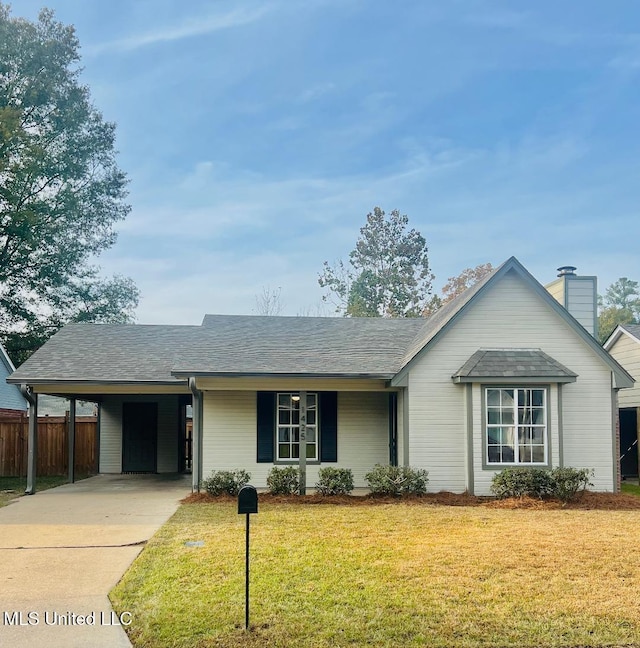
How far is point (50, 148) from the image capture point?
27297mm

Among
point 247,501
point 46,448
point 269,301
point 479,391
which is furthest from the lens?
point 269,301

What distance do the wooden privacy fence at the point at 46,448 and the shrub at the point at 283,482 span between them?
8.46m

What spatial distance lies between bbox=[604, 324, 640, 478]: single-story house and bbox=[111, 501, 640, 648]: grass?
958cm

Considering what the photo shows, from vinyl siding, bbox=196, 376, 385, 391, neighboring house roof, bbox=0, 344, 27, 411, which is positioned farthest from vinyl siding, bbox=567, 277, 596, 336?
neighboring house roof, bbox=0, 344, 27, 411

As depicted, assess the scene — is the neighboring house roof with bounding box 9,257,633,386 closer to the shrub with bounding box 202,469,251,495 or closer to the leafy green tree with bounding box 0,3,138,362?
the shrub with bounding box 202,469,251,495

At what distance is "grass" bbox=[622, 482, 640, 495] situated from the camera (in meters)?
14.2

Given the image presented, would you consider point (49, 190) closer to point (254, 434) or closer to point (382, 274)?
point (254, 434)

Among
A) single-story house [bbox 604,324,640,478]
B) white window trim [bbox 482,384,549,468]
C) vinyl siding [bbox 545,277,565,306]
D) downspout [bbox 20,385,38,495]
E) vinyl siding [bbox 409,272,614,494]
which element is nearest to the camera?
white window trim [bbox 482,384,549,468]

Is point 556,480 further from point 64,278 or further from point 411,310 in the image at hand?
point 411,310

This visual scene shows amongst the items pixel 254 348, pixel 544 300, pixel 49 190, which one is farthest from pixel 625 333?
pixel 49 190

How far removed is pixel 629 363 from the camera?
61.5 ft

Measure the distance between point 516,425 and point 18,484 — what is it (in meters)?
12.0

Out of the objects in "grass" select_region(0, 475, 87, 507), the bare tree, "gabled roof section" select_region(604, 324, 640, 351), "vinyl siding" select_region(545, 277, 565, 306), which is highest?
the bare tree

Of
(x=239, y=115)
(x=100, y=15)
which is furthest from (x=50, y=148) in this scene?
(x=100, y=15)
